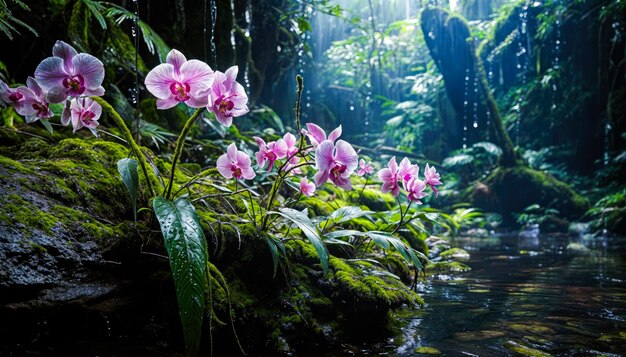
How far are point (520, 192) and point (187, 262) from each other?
1109 centimetres

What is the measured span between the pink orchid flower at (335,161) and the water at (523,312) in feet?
2.42

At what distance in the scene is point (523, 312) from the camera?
2.05m

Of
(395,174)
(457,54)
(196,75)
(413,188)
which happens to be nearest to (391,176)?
(395,174)

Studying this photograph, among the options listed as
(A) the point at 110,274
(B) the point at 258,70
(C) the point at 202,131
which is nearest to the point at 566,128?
(B) the point at 258,70

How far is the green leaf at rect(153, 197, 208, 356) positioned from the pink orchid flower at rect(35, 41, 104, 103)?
49cm

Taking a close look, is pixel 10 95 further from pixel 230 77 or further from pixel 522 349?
pixel 522 349

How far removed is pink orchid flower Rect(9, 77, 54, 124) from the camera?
1.53 meters

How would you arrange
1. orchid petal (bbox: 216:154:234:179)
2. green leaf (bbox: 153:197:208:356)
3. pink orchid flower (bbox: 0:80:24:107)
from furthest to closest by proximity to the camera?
orchid petal (bbox: 216:154:234:179)
pink orchid flower (bbox: 0:80:24:107)
green leaf (bbox: 153:197:208:356)

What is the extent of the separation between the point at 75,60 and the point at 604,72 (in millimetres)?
12679

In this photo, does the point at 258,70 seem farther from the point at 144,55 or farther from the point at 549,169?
the point at 549,169

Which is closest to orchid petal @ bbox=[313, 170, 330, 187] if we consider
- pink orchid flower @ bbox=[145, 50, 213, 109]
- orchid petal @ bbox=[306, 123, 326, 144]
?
orchid petal @ bbox=[306, 123, 326, 144]

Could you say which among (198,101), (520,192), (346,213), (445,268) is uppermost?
(198,101)

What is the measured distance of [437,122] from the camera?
1355 centimetres

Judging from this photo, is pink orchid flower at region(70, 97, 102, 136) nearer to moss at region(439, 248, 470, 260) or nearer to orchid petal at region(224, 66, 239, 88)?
orchid petal at region(224, 66, 239, 88)
